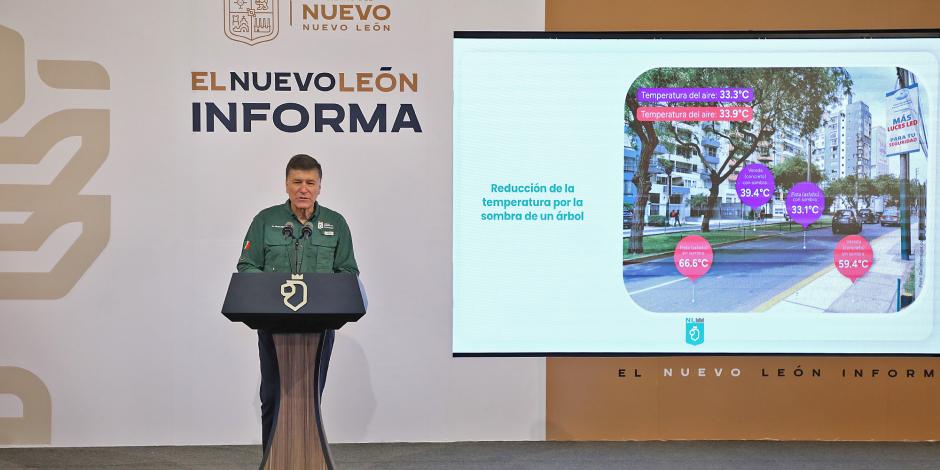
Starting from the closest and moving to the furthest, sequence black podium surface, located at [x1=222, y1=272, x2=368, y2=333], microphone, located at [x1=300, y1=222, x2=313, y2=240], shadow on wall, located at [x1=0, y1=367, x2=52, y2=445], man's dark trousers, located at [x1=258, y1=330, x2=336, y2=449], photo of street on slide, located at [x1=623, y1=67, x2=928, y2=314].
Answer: black podium surface, located at [x1=222, y1=272, x2=368, y2=333]
microphone, located at [x1=300, y1=222, x2=313, y2=240]
man's dark trousers, located at [x1=258, y1=330, x2=336, y2=449]
shadow on wall, located at [x1=0, y1=367, x2=52, y2=445]
photo of street on slide, located at [x1=623, y1=67, x2=928, y2=314]

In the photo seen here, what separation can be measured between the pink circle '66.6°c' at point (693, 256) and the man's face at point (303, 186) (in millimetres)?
2210

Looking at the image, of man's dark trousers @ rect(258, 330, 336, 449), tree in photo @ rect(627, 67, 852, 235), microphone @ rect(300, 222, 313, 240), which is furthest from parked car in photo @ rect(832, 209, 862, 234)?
microphone @ rect(300, 222, 313, 240)

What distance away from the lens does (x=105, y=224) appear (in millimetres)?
4863

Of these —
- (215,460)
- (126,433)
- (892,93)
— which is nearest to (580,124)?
(892,93)

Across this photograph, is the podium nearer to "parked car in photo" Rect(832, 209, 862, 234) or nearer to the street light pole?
"parked car in photo" Rect(832, 209, 862, 234)

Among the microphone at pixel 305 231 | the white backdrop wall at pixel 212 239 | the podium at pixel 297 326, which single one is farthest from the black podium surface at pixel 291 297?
the white backdrop wall at pixel 212 239

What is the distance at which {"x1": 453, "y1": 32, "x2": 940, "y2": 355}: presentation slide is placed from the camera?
492cm

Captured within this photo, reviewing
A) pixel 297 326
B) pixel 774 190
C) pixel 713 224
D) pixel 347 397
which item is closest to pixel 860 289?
pixel 774 190

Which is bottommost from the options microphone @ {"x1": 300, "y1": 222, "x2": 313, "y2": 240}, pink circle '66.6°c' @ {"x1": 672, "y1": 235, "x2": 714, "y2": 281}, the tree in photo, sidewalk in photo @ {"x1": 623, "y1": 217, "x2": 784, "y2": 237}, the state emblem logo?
pink circle '66.6°c' @ {"x1": 672, "y1": 235, "x2": 714, "y2": 281}

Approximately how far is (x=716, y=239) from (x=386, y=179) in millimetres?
1939

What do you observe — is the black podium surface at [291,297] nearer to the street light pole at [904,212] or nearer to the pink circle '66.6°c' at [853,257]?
the pink circle '66.6°c' at [853,257]

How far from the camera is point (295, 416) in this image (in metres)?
3.42

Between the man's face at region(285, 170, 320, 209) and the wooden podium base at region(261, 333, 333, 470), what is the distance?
71cm

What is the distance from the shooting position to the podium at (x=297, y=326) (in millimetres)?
3191
